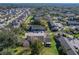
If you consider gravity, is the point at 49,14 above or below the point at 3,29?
above

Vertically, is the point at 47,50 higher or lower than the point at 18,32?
lower

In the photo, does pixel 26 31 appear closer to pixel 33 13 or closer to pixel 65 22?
pixel 33 13

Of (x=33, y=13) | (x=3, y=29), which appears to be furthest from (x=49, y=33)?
(x=3, y=29)

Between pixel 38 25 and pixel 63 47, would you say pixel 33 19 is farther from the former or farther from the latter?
pixel 63 47

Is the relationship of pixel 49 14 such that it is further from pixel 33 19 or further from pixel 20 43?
pixel 20 43

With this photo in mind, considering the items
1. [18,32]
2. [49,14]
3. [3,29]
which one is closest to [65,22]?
[49,14]

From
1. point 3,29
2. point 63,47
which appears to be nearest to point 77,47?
point 63,47

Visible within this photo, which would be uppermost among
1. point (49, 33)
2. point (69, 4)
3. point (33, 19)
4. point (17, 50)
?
point (69, 4)

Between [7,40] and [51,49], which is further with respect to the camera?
[7,40]
